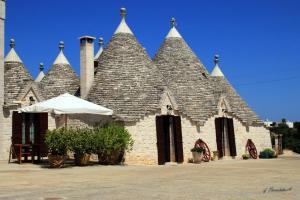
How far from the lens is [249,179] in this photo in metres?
11.7

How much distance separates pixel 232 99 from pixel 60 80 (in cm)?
1038

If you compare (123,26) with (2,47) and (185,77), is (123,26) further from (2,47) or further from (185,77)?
(2,47)

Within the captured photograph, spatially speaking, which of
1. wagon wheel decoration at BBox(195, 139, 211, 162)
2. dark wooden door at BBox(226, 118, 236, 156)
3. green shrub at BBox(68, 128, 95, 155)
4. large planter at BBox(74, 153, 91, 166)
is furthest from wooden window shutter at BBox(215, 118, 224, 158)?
large planter at BBox(74, 153, 91, 166)

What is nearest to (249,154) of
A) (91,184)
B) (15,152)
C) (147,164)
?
(147,164)

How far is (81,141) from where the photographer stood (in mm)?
16312

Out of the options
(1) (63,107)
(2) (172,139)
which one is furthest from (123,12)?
(1) (63,107)

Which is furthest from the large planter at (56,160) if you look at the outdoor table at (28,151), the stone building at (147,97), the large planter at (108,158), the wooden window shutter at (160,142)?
the wooden window shutter at (160,142)

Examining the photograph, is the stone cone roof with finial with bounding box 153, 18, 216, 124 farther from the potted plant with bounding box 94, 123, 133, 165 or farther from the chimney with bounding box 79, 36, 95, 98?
the potted plant with bounding box 94, 123, 133, 165

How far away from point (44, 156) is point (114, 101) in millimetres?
4187

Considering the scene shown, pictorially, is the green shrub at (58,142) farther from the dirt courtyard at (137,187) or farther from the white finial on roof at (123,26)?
the white finial on roof at (123,26)

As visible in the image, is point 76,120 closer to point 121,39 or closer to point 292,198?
point 121,39

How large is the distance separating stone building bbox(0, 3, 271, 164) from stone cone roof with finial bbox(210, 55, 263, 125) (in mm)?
74

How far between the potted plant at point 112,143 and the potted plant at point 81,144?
0.97 feet

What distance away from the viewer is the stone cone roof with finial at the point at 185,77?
77.5ft
